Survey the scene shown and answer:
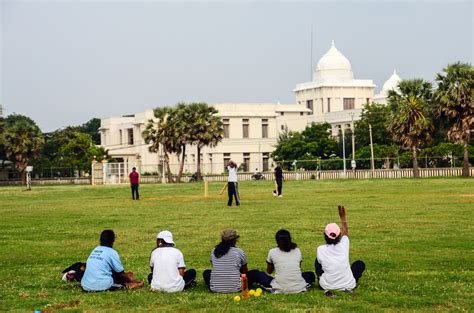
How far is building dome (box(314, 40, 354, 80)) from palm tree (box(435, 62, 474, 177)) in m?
62.1

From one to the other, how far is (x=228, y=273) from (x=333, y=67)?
126415 millimetres

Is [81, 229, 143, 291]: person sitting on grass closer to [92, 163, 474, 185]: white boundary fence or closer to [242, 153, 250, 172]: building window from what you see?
[92, 163, 474, 185]: white boundary fence

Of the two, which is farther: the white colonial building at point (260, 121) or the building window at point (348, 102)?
the building window at point (348, 102)

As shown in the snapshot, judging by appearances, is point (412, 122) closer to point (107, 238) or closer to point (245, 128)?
point (245, 128)

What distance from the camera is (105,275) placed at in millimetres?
14953

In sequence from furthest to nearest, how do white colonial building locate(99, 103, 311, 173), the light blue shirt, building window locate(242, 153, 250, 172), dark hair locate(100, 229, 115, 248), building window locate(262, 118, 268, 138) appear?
building window locate(262, 118, 268, 138), building window locate(242, 153, 250, 172), white colonial building locate(99, 103, 311, 173), dark hair locate(100, 229, 115, 248), the light blue shirt

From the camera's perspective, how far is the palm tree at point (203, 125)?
97625 mm

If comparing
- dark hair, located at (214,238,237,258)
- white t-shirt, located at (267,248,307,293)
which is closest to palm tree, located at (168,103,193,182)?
dark hair, located at (214,238,237,258)

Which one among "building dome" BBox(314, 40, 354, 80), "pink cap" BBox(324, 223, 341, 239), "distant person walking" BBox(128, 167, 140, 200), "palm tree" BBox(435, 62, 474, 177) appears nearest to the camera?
"pink cap" BBox(324, 223, 341, 239)

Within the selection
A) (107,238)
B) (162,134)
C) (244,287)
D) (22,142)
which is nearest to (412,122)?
(162,134)

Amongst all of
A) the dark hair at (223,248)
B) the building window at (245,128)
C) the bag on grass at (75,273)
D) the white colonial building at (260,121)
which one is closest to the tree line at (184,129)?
the white colonial building at (260,121)

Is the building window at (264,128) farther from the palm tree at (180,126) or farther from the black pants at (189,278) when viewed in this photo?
the black pants at (189,278)

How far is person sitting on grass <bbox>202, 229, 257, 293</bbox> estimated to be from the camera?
14484 mm

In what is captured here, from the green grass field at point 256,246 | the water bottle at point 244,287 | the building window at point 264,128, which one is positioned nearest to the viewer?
the green grass field at point 256,246
